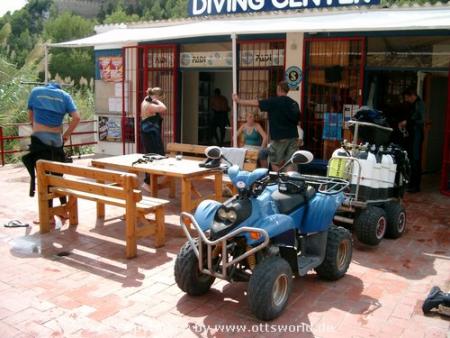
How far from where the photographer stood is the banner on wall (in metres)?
11.5

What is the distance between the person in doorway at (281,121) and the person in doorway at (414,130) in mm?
2343

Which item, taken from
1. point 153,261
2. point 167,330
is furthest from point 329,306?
point 153,261

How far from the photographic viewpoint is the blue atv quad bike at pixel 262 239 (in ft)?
12.1

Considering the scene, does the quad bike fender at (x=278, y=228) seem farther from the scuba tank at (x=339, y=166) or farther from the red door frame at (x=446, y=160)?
the red door frame at (x=446, y=160)

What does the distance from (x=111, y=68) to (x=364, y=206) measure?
773 cm

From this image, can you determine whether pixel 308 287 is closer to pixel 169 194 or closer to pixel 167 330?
pixel 167 330

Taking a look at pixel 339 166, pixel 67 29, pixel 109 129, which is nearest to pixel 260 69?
pixel 109 129

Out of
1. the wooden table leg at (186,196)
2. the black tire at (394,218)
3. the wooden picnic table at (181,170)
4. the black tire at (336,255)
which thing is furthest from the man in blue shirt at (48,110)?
the black tire at (394,218)

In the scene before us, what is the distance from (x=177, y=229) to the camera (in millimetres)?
6121

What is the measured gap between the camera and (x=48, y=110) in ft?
20.1

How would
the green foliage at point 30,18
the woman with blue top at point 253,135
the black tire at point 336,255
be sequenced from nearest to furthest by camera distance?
1. the black tire at point 336,255
2. the woman with blue top at point 253,135
3. the green foliage at point 30,18

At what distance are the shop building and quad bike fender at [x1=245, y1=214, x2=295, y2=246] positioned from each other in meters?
3.61

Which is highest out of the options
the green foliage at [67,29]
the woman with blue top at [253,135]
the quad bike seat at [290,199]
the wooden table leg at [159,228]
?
the green foliage at [67,29]

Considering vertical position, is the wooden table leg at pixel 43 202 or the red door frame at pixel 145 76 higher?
the red door frame at pixel 145 76
